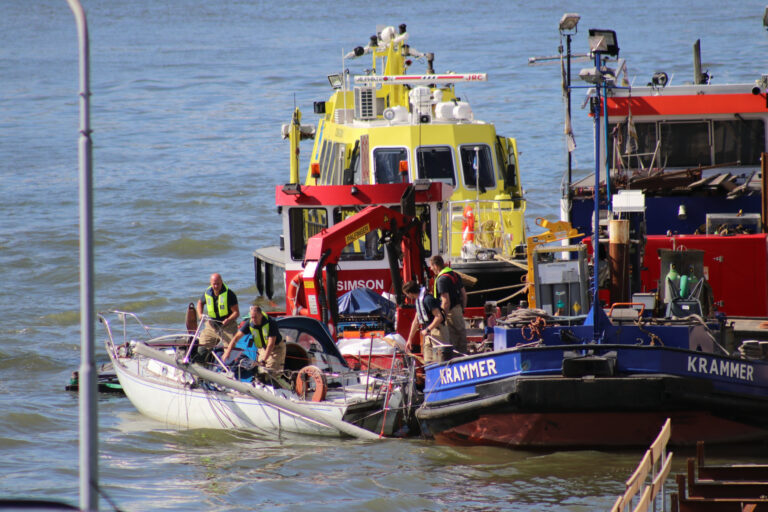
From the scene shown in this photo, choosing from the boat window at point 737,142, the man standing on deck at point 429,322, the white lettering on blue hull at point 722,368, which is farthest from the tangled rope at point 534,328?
the boat window at point 737,142

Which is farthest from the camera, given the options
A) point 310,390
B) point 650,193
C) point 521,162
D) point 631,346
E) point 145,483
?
point 521,162

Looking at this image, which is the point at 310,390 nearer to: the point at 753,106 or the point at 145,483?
the point at 145,483

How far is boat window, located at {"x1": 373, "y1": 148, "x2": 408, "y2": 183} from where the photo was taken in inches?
723

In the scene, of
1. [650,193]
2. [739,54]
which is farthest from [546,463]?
[739,54]

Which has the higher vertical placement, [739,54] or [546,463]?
[739,54]

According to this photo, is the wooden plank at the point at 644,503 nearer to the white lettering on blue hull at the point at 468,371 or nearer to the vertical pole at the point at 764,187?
the white lettering on blue hull at the point at 468,371

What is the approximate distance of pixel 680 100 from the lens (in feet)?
61.8

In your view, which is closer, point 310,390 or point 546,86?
point 310,390

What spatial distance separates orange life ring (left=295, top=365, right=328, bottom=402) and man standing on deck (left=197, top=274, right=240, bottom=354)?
151 centimetres

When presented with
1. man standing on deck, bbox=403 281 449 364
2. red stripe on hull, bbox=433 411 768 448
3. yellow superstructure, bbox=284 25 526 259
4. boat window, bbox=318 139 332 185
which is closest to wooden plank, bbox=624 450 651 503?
red stripe on hull, bbox=433 411 768 448

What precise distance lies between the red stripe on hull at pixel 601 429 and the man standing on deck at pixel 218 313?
3.71m

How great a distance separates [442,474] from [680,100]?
957cm

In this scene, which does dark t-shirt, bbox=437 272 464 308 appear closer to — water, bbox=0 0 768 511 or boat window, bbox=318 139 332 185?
water, bbox=0 0 768 511

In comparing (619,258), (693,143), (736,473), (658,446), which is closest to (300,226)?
(619,258)
